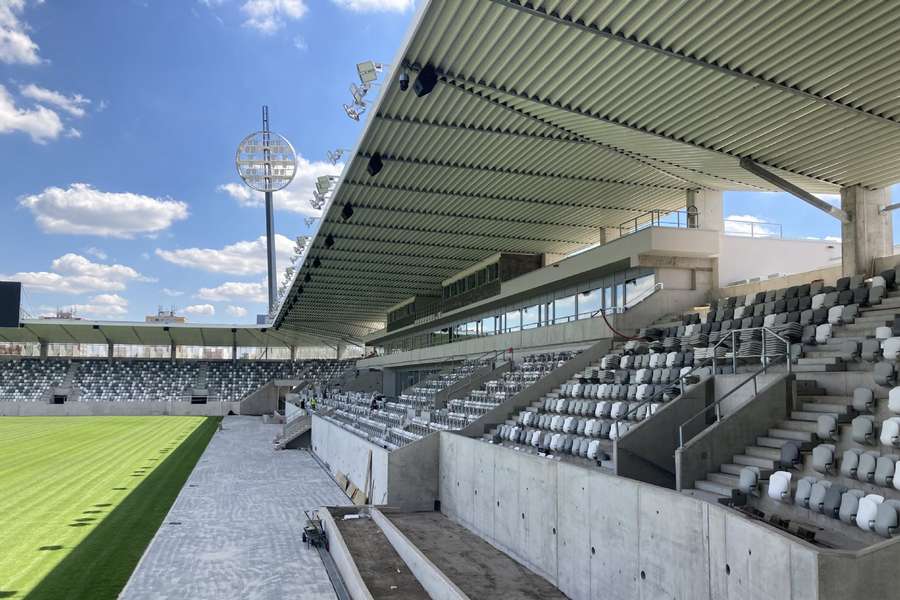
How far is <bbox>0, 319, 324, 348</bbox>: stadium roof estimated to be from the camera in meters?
65.1

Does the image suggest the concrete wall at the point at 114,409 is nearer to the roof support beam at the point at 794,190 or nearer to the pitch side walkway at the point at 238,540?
the pitch side walkway at the point at 238,540

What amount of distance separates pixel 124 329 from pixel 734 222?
191 feet

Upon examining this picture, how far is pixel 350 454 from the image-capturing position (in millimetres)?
21250

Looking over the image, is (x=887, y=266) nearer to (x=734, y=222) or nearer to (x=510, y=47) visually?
(x=734, y=222)

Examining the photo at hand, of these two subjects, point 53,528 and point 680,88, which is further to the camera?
point 53,528

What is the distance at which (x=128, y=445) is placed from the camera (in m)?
33.3

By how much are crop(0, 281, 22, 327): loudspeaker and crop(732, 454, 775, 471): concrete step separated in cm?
4948

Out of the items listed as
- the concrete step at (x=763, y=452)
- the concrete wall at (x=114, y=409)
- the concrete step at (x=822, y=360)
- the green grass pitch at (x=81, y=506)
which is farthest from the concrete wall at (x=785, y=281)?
→ the concrete wall at (x=114, y=409)

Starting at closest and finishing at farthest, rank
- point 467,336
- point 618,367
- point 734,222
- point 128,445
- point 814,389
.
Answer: point 814,389 → point 618,367 → point 734,222 → point 128,445 → point 467,336

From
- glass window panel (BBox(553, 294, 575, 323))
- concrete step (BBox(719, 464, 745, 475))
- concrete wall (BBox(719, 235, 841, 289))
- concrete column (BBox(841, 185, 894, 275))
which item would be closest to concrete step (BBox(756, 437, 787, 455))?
concrete step (BBox(719, 464, 745, 475))

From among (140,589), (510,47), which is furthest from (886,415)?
(140,589)

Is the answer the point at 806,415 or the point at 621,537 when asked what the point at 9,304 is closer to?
the point at 621,537

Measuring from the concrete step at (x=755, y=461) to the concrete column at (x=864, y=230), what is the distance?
8.45 m

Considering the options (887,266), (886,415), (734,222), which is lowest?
(886,415)
